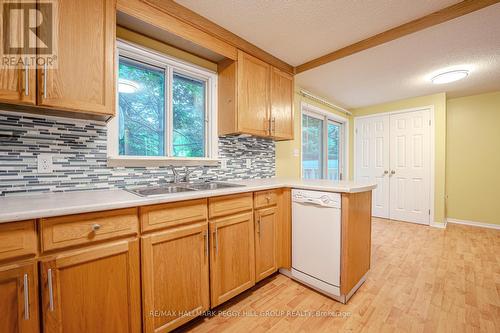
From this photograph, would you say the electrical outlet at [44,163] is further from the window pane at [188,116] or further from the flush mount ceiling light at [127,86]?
the window pane at [188,116]

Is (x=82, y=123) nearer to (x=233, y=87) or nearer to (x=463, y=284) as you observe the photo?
(x=233, y=87)

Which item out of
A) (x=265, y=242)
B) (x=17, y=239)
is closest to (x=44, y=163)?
(x=17, y=239)

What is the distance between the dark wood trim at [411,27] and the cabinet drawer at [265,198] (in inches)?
67.4

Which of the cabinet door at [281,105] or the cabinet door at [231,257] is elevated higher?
the cabinet door at [281,105]

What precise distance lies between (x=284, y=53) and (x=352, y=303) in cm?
252

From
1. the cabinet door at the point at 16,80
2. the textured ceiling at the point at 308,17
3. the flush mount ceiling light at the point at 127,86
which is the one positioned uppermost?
the textured ceiling at the point at 308,17

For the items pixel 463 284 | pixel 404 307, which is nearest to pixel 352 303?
pixel 404 307

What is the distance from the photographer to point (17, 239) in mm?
840

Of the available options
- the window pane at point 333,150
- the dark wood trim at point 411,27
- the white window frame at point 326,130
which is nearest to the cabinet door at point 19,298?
the dark wood trim at point 411,27

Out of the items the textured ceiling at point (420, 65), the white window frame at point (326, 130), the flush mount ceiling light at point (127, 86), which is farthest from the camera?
the white window frame at point (326, 130)

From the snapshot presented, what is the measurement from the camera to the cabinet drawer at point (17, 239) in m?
0.82

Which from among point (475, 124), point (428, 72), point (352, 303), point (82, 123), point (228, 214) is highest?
point (428, 72)

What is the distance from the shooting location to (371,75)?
2.82m

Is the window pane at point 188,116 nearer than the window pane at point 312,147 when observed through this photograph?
Yes
